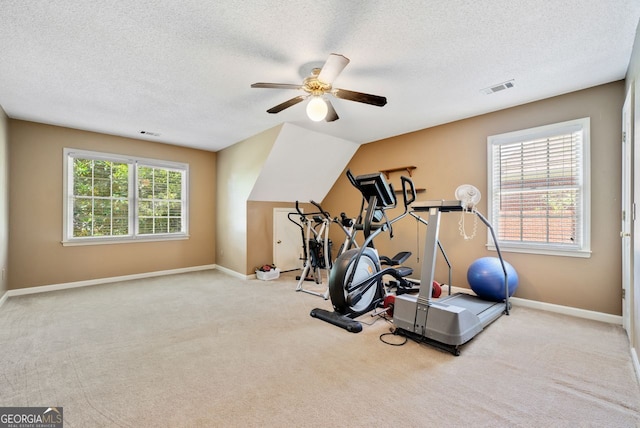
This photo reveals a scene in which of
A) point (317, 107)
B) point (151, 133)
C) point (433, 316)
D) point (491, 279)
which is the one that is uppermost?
point (151, 133)

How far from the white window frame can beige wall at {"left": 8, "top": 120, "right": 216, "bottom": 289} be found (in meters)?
0.07

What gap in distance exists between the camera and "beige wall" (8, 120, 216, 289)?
420cm

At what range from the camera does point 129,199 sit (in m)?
5.20

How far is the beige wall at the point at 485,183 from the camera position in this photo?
3.10 m

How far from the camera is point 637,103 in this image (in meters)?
2.12

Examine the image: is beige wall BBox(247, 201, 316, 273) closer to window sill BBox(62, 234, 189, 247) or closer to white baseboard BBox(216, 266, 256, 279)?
white baseboard BBox(216, 266, 256, 279)

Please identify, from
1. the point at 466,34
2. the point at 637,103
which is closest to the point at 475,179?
the point at 637,103

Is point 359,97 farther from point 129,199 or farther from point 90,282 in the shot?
point 90,282

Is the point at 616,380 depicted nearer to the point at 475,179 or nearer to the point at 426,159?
the point at 475,179

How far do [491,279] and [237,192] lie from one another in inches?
175

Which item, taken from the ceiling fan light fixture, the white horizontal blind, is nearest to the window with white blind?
the white horizontal blind

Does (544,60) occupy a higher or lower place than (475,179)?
higher

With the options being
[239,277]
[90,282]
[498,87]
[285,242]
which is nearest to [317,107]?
[498,87]

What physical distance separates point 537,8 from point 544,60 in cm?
88
